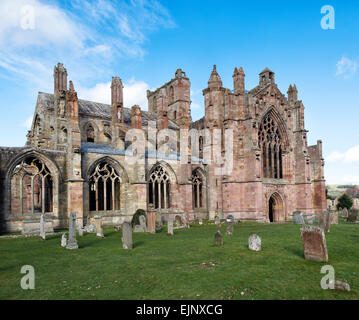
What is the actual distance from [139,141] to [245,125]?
35.2 feet

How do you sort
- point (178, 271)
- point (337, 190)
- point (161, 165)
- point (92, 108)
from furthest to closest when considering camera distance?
1. point (337, 190)
2. point (92, 108)
3. point (161, 165)
4. point (178, 271)

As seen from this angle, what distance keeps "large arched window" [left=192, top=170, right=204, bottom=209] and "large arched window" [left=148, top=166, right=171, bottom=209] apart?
3.08m

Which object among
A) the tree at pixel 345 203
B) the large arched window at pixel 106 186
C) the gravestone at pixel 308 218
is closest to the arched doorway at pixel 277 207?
the gravestone at pixel 308 218

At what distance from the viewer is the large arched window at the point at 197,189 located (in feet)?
97.2

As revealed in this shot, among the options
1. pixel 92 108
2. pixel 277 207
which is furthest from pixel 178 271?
pixel 92 108

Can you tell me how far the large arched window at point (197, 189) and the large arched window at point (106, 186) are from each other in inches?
313

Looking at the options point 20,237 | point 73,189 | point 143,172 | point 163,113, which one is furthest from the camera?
point 163,113

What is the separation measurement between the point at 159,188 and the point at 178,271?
58.6 ft

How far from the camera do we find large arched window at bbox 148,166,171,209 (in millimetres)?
26547

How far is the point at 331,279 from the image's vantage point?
23.5 ft

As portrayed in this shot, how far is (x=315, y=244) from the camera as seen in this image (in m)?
9.69

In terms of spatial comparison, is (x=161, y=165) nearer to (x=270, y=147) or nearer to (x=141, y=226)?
(x=141, y=226)
